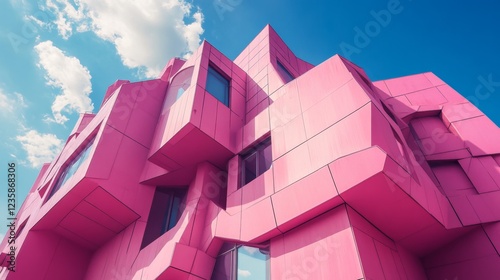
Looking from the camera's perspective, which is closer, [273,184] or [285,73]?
[273,184]

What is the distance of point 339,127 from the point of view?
9.66m

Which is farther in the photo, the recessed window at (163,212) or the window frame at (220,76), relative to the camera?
the window frame at (220,76)

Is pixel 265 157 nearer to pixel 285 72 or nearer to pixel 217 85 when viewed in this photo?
pixel 217 85

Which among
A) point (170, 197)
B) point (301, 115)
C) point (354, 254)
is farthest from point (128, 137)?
point (354, 254)

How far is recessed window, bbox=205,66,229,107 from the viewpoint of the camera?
1533 centimetres

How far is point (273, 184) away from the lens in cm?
1052

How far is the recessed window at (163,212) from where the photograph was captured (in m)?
13.9

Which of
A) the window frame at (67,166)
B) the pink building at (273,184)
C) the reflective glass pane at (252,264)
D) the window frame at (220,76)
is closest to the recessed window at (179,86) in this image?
the pink building at (273,184)

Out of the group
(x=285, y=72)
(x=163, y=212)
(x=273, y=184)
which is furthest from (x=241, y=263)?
(x=285, y=72)

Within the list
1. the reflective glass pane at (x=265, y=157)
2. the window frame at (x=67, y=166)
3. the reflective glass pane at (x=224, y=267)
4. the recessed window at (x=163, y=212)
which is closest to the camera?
the reflective glass pane at (x=224, y=267)

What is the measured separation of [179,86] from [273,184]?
9.20m

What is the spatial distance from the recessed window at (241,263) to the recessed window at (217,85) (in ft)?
24.8

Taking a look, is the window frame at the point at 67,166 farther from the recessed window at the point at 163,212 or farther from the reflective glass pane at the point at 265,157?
the reflective glass pane at the point at 265,157

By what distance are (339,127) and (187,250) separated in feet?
21.9
